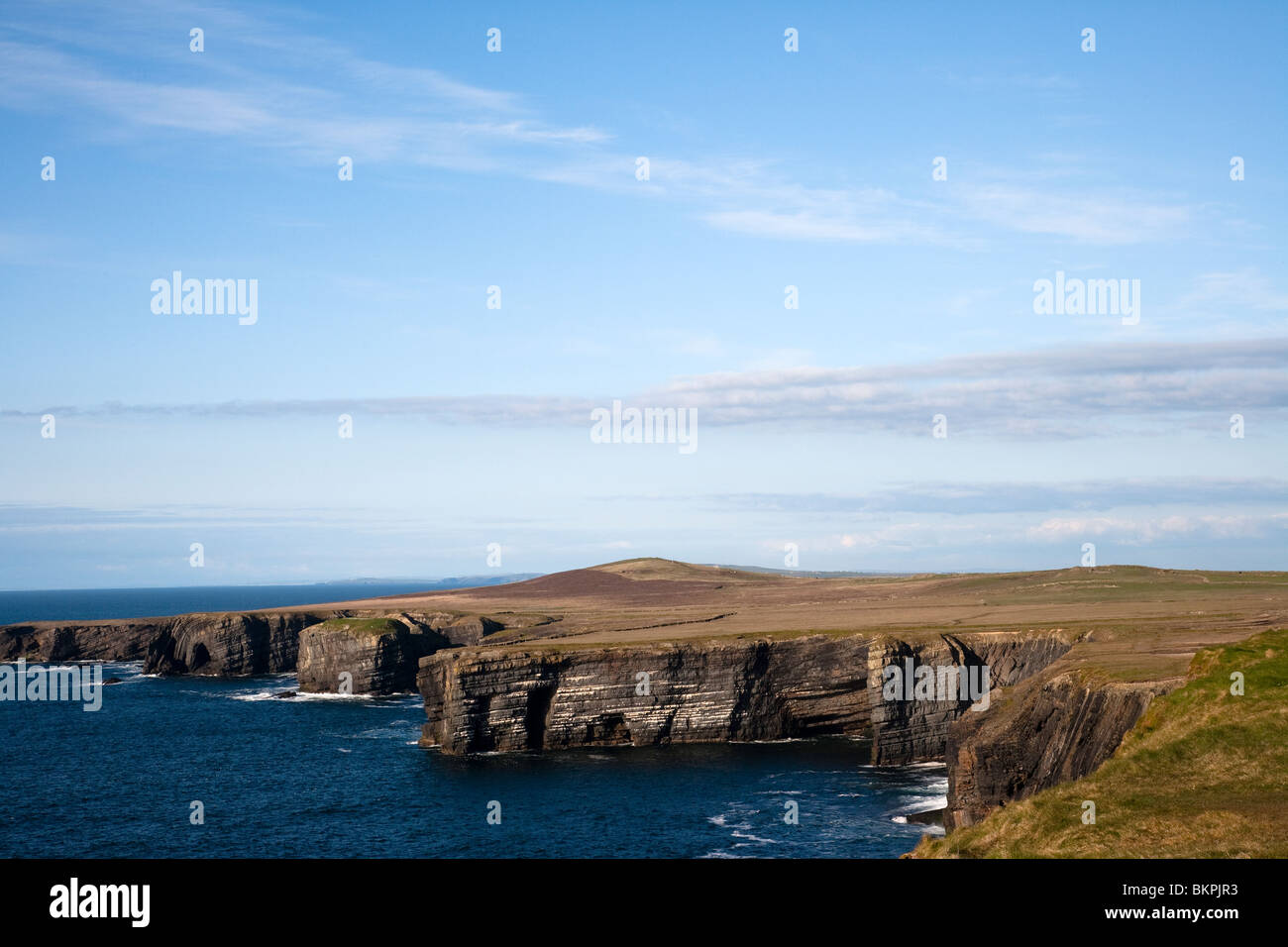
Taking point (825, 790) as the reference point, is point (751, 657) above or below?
above

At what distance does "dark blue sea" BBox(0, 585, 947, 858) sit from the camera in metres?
61.2

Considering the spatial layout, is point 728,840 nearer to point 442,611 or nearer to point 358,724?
point 358,724

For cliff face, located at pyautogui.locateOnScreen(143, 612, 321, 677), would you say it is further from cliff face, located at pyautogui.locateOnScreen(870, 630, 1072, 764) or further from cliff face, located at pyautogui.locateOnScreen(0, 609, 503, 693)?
cliff face, located at pyautogui.locateOnScreen(870, 630, 1072, 764)

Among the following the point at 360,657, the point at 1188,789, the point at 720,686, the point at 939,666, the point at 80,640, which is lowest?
the point at 80,640

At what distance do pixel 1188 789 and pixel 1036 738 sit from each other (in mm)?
23740

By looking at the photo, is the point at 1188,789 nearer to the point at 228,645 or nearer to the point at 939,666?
the point at 939,666

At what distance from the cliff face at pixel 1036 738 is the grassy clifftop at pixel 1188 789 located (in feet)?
21.8

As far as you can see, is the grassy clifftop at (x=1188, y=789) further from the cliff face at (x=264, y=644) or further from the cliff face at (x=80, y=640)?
the cliff face at (x=80, y=640)

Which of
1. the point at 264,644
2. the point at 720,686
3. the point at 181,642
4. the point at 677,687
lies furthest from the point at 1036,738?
the point at 181,642

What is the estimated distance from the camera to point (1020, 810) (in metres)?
33.1

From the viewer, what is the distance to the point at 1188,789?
32.2 m
